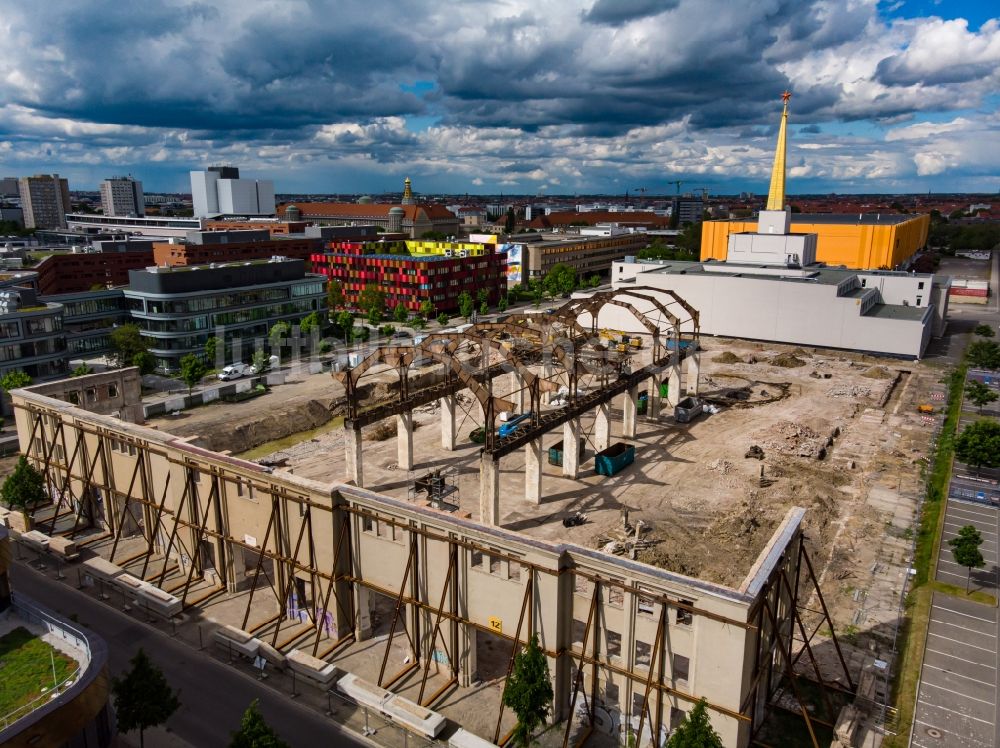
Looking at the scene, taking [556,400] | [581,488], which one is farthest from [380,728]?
[556,400]

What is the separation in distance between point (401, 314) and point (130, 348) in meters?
37.7

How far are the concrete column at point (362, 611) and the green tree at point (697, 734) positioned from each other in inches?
546

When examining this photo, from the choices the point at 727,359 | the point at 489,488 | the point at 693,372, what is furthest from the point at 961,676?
the point at 727,359

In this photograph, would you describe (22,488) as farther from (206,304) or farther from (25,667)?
(206,304)

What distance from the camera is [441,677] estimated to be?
2647cm

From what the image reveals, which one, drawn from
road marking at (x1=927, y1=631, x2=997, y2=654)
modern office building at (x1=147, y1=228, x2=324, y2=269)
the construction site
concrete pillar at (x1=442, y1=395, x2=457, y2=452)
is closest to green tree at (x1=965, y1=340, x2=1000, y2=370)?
the construction site

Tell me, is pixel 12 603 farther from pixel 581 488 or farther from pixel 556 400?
pixel 556 400

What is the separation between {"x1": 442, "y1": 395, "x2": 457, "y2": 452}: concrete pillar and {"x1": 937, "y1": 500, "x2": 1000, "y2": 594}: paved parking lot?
30419mm

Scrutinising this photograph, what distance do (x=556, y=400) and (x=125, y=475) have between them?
3327 cm

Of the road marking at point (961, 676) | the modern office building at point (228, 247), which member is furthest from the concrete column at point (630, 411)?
the modern office building at point (228, 247)

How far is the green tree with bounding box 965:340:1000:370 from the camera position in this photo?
70.4 m

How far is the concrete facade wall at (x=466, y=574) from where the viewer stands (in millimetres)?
20375

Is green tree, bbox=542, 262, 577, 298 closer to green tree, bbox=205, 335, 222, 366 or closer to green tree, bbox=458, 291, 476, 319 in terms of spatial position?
green tree, bbox=458, 291, 476, 319

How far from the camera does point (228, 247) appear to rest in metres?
106
